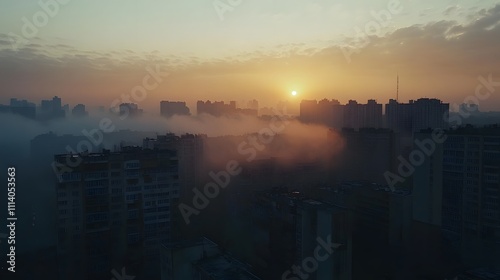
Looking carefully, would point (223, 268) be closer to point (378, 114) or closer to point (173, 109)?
point (378, 114)

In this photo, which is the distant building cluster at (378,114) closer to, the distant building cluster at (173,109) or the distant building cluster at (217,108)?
the distant building cluster at (217,108)

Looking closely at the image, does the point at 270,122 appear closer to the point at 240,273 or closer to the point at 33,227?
the point at 33,227

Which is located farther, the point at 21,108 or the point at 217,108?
the point at 217,108

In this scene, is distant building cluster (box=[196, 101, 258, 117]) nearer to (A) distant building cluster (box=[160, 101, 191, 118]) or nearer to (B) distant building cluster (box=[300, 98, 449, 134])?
(A) distant building cluster (box=[160, 101, 191, 118])

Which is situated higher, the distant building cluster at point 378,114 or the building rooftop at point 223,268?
the distant building cluster at point 378,114

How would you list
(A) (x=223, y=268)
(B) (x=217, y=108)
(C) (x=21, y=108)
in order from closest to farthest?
(A) (x=223, y=268), (C) (x=21, y=108), (B) (x=217, y=108)

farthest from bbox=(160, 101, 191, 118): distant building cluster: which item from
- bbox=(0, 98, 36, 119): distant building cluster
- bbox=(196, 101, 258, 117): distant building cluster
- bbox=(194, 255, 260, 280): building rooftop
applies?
bbox=(194, 255, 260, 280): building rooftop

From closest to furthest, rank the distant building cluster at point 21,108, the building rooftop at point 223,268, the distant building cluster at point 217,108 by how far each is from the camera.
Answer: the building rooftop at point 223,268 < the distant building cluster at point 21,108 < the distant building cluster at point 217,108

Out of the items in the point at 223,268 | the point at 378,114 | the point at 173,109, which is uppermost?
the point at 173,109

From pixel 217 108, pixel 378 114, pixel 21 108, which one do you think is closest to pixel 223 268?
pixel 378 114

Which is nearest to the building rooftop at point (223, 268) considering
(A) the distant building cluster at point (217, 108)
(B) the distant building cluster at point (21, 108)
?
(B) the distant building cluster at point (21, 108)

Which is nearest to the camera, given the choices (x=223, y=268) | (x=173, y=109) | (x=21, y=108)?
(x=223, y=268)

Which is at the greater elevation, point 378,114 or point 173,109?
point 173,109
